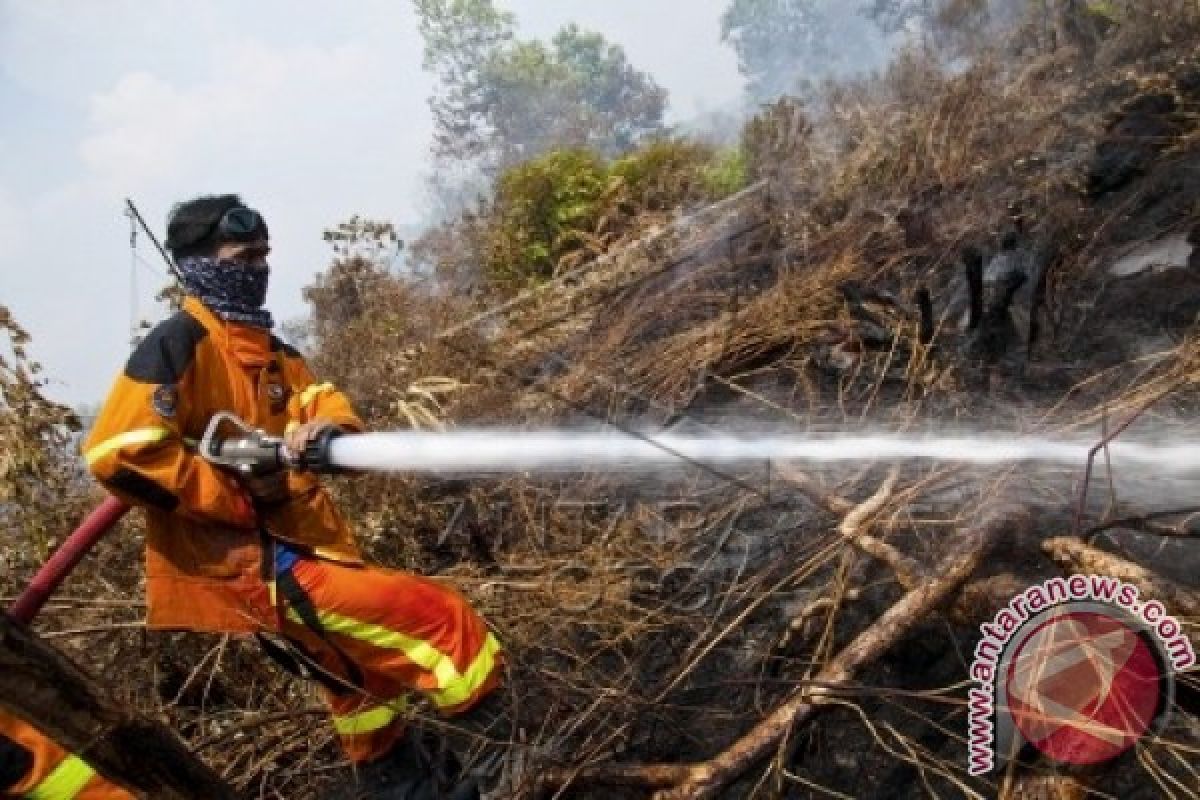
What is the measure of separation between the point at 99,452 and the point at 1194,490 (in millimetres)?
3428

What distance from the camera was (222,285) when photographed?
237 centimetres

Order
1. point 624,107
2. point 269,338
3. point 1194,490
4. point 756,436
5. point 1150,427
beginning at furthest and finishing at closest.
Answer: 1. point 624,107
2. point 756,436
3. point 1150,427
4. point 1194,490
5. point 269,338

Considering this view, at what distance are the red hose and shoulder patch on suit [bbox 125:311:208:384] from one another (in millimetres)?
346

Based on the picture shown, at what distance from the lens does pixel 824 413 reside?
419 cm

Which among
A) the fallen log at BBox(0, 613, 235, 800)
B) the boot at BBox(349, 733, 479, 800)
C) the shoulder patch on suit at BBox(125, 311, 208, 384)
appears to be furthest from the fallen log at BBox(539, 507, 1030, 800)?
the shoulder patch on suit at BBox(125, 311, 208, 384)

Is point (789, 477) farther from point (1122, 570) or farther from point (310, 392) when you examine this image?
point (310, 392)

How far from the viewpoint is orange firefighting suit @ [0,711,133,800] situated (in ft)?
6.11

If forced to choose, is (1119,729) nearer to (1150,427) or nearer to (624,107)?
(1150,427)

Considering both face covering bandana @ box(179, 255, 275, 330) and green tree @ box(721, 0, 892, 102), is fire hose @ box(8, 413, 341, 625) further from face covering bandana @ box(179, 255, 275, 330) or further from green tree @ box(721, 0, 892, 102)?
green tree @ box(721, 0, 892, 102)

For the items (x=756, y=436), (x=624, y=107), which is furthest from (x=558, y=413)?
(x=624, y=107)

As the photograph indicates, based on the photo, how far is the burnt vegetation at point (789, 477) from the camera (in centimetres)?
230

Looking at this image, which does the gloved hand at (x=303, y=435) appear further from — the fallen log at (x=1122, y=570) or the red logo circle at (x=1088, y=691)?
the fallen log at (x=1122, y=570)

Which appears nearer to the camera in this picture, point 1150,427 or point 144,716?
point 144,716

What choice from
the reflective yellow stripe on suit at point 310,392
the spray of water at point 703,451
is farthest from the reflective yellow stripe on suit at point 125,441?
the reflective yellow stripe on suit at point 310,392
